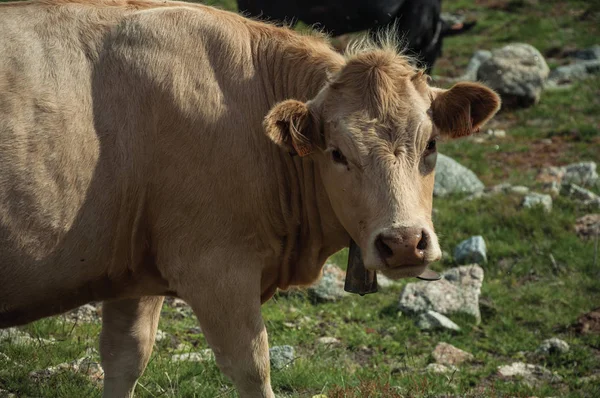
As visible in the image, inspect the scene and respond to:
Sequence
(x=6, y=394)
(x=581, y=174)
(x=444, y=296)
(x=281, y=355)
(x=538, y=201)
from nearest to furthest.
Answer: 1. (x=6, y=394)
2. (x=281, y=355)
3. (x=444, y=296)
4. (x=538, y=201)
5. (x=581, y=174)

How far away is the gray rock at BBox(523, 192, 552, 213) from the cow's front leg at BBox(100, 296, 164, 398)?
6.51 meters

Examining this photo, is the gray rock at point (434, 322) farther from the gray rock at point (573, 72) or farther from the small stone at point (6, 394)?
the gray rock at point (573, 72)

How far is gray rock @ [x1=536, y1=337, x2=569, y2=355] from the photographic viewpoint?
856 centimetres

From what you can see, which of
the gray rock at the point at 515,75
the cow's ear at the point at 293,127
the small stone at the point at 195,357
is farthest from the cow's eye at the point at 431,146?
the gray rock at the point at 515,75

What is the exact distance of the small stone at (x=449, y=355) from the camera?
8352 millimetres

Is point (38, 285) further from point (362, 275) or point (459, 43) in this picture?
point (459, 43)

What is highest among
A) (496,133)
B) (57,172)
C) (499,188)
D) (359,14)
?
(57,172)

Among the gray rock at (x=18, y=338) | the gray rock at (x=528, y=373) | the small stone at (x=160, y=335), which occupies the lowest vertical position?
the gray rock at (x=528, y=373)

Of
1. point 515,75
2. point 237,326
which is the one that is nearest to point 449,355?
point 237,326

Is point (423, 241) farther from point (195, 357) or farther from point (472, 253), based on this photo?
point (472, 253)

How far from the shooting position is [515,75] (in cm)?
1633

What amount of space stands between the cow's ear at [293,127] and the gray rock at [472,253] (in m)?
5.24

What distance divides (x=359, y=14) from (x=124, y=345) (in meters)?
7.58

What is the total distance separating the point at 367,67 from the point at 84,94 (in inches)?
64.5
